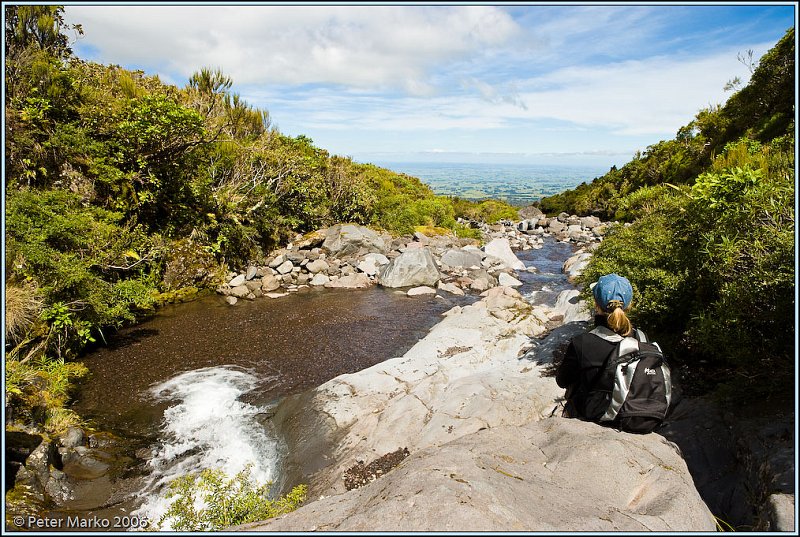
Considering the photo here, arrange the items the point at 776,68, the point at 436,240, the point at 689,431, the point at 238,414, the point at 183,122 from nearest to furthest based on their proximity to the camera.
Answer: the point at 689,431
the point at 238,414
the point at 183,122
the point at 776,68
the point at 436,240

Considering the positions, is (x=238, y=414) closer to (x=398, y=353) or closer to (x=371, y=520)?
(x=398, y=353)

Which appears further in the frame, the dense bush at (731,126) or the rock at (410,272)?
the rock at (410,272)

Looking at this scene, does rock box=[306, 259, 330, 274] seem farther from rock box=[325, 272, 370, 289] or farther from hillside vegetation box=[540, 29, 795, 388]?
hillside vegetation box=[540, 29, 795, 388]

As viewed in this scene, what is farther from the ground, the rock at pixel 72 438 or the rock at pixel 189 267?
the rock at pixel 189 267

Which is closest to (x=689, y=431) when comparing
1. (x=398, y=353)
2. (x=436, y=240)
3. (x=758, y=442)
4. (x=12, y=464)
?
(x=758, y=442)

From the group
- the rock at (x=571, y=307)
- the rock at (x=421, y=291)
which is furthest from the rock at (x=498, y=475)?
the rock at (x=421, y=291)

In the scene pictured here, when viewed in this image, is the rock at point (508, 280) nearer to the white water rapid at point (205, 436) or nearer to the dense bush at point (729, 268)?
the dense bush at point (729, 268)

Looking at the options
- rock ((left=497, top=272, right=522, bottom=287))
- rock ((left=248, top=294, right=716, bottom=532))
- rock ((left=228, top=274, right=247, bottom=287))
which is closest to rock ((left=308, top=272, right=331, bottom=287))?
rock ((left=228, top=274, right=247, bottom=287))

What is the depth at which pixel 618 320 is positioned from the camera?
4.41 meters

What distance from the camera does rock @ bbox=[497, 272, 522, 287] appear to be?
23.8 m

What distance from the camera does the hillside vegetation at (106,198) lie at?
1136 cm

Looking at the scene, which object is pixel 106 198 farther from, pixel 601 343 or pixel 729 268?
pixel 729 268

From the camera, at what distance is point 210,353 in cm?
1475

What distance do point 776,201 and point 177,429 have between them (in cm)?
1287
